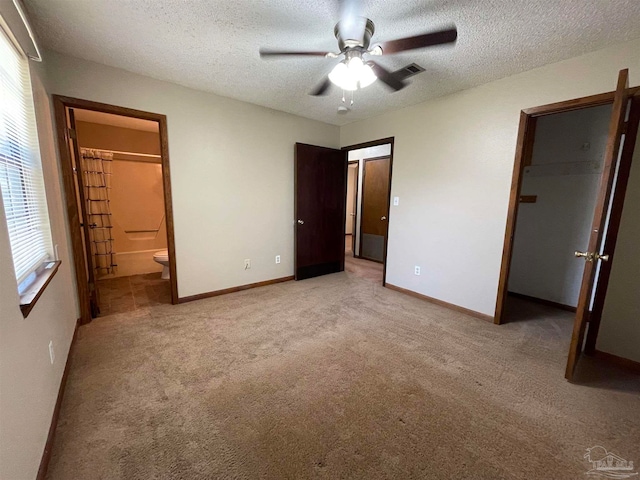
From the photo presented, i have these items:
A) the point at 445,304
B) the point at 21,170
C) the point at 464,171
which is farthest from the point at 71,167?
Answer: the point at 445,304

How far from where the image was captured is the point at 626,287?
2.00 metres

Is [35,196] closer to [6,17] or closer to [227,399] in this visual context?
[6,17]

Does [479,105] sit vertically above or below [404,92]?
below

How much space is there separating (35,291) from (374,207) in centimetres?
485

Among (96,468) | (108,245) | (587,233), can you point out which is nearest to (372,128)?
(587,233)

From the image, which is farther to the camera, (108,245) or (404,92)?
(108,245)

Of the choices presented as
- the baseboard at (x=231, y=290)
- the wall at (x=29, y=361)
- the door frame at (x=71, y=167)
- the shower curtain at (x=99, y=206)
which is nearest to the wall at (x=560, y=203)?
the baseboard at (x=231, y=290)

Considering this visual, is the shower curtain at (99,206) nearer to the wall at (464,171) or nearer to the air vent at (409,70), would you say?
the wall at (464,171)

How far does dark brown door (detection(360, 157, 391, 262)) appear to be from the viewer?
5152 mm

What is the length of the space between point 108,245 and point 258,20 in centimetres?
395

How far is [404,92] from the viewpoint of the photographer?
9.28 ft

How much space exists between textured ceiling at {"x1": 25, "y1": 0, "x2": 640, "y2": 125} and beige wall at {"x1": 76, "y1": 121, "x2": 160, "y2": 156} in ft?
6.16

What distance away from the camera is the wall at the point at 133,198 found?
4.16m

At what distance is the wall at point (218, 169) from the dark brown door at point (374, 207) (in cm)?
167
